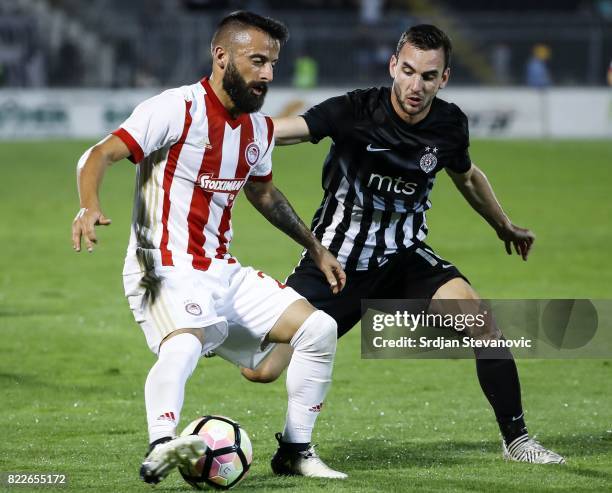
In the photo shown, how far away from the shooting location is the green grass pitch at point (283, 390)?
5879 mm

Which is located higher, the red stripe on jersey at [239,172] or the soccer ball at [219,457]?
the red stripe on jersey at [239,172]

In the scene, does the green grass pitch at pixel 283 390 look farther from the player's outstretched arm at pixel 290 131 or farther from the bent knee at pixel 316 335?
the player's outstretched arm at pixel 290 131

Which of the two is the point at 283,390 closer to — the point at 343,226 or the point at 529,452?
the point at 343,226

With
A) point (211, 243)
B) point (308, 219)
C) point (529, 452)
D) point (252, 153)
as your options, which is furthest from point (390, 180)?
point (308, 219)

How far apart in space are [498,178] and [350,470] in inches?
712

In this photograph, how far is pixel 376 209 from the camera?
662 centimetres

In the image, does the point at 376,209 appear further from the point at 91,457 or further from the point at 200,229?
the point at 91,457

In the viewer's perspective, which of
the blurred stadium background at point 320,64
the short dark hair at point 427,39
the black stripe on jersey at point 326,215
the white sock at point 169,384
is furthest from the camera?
the blurred stadium background at point 320,64

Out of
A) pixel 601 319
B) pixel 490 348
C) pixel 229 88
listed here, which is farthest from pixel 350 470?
pixel 601 319

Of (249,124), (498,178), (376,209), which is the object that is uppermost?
(249,124)

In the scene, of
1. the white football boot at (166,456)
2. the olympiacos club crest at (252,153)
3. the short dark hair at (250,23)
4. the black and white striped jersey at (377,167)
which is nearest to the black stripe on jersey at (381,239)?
the black and white striped jersey at (377,167)

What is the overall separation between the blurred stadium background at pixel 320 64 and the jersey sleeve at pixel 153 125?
2739 centimetres

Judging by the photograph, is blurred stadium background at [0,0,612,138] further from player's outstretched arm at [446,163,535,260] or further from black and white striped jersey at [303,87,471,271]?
black and white striped jersey at [303,87,471,271]

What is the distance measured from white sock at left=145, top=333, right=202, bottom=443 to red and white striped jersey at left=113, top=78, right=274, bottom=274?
415 millimetres
